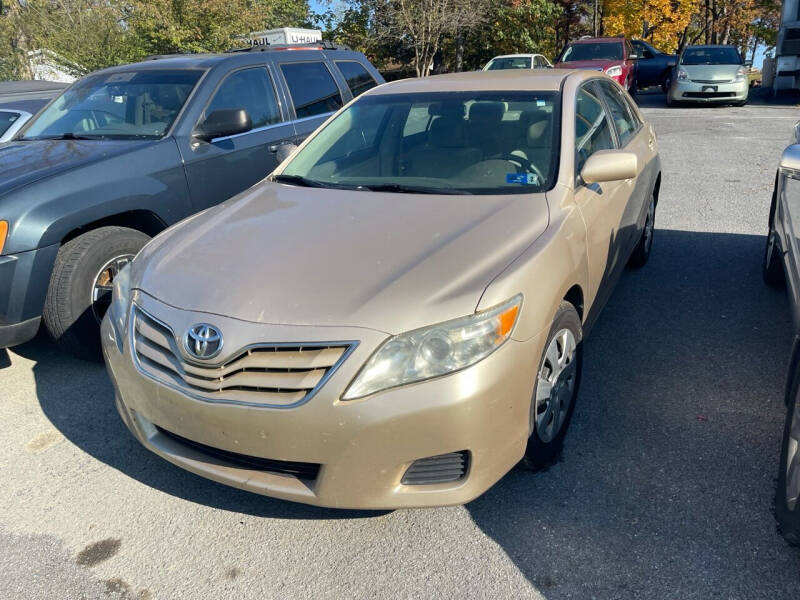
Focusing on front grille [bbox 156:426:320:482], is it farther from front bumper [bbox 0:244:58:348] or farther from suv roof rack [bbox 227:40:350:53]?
suv roof rack [bbox 227:40:350:53]

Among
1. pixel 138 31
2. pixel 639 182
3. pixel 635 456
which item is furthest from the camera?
pixel 138 31

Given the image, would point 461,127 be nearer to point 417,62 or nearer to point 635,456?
point 635,456

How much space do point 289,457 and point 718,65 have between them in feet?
56.4

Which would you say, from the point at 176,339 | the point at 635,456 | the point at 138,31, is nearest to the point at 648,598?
the point at 635,456

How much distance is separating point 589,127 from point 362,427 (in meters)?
2.36

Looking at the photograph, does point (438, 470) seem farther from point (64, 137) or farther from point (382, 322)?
point (64, 137)

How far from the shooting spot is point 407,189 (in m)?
3.40

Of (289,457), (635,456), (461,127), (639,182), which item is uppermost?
(461,127)

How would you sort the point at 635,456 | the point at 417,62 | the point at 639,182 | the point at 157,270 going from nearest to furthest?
the point at 157,270, the point at 635,456, the point at 639,182, the point at 417,62

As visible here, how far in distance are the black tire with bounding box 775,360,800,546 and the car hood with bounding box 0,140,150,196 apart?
3.86 m

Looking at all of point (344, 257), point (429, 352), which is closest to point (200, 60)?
point (344, 257)

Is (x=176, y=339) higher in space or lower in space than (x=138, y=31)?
lower

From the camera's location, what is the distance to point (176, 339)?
251 cm

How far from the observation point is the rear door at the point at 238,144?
15.7 ft
